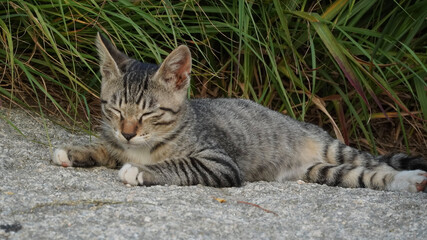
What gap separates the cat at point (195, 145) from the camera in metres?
3.93

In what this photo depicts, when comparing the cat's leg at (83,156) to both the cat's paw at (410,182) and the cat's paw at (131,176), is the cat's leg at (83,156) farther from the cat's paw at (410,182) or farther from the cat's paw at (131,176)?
the cat's paw at (410,182)

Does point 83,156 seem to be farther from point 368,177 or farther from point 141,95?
point 368,177

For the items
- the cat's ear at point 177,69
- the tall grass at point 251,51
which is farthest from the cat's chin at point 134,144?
the tall grass at point 251,51

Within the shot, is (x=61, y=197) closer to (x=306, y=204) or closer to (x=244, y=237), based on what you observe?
(x=244, y=237)

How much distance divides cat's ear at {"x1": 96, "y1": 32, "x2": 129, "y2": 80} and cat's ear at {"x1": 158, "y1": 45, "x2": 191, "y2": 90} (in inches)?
12.4

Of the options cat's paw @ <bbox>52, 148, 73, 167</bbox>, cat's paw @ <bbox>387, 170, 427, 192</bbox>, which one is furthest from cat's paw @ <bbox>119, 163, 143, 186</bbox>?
cat's paw @ <bbox>387, 170, 427, 192</bbox>

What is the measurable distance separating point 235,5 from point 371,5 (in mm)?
1143

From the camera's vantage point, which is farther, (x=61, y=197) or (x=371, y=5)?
(x=371, y=5)

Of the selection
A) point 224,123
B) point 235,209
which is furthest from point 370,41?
point 235,209

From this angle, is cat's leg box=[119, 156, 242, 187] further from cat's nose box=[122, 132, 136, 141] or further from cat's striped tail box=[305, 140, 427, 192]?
cat's striped tail box=[305, 140, 427, 192]

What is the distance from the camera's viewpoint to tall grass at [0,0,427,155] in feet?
15.4

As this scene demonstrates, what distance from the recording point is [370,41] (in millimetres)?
5496

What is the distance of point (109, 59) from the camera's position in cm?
416

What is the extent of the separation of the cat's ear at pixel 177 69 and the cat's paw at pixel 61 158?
2.52 feet
